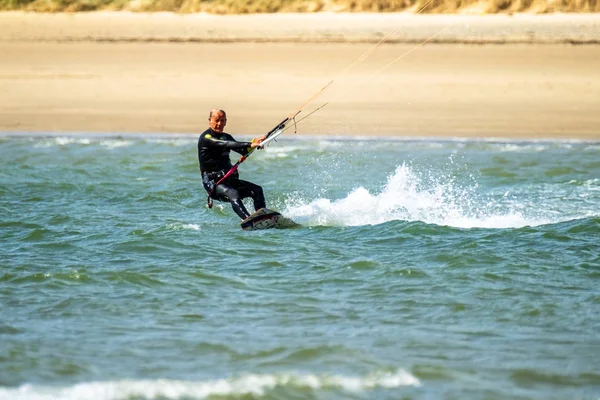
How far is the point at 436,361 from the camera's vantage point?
742cm

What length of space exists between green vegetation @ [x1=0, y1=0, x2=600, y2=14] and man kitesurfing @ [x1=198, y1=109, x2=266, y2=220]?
1440 centimetres

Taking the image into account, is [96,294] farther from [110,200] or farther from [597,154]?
[597,154]

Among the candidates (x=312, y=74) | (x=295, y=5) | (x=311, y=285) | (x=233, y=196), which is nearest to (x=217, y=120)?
(x=233, y=196)

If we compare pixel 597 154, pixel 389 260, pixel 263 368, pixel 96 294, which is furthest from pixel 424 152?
pixel 263 368

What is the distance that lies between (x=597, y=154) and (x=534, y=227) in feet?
18.7

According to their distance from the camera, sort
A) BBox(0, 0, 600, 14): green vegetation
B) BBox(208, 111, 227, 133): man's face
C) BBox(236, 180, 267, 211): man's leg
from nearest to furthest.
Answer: BBox(208, 111, 227, 133): man's face < BBox(236, 180, 267, 211): man's leg < BBox(0, 0, 600, 14): green vegetation

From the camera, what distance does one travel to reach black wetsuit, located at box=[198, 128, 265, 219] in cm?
1141

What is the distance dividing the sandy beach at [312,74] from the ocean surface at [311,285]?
3164mm

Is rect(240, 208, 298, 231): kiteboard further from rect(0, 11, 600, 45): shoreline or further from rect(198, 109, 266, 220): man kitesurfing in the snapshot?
rect(0, 11, 600, 45): shoreline

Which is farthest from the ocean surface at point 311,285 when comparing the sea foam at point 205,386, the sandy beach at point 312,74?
the sandy beach at point 312,74

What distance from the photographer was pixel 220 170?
11586mm

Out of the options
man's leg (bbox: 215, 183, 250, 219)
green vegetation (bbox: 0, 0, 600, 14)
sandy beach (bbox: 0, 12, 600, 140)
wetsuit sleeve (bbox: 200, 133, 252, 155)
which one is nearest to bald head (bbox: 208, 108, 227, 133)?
wetsuit sleeve (bbox: 200, 133, 252, 155)

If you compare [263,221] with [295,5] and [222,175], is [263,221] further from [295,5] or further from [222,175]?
[295,5]

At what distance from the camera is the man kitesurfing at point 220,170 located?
11375mm
